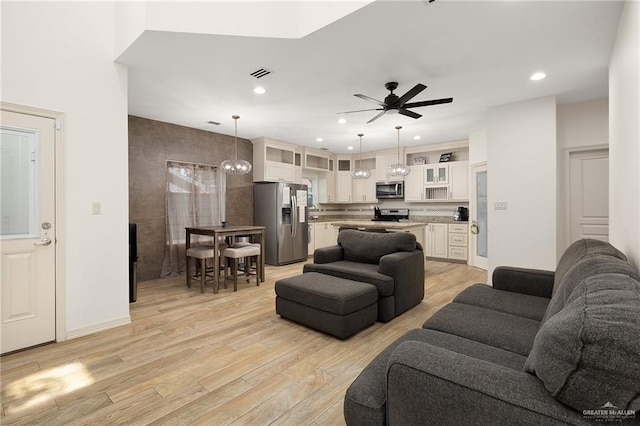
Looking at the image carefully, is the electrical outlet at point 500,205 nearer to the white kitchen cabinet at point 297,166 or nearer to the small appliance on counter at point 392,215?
the small appliance on counter at point 392,215

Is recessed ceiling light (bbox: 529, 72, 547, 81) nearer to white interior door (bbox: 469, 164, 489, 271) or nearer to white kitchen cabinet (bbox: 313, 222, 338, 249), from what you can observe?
white interior door (bbox: 469, 164, 489, 271)

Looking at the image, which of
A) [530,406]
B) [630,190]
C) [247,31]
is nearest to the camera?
[530,406]

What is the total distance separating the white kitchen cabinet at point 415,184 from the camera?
716cm

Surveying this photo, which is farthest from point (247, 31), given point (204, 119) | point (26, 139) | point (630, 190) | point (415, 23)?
point (630, 190)

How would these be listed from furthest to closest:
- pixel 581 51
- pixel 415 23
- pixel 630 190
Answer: pixel 581 51 < pixel 415 23 < pixel 630 190

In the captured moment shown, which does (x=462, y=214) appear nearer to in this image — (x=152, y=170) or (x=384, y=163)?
(x=384, y=163)

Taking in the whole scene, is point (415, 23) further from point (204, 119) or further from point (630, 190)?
point (204, 119)

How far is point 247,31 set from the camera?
8.71 ft

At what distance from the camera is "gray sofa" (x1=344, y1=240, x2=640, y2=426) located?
0.83m

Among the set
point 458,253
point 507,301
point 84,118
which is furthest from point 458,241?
point 84,118

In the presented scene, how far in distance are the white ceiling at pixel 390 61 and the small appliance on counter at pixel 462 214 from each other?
7.85 ft

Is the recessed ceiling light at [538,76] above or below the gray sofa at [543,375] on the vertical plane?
above

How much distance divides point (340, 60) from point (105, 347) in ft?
11.1

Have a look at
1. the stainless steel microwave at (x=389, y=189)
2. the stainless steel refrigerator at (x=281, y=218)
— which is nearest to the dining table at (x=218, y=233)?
the stainless steel refrigerator at (x=281, y=218)
